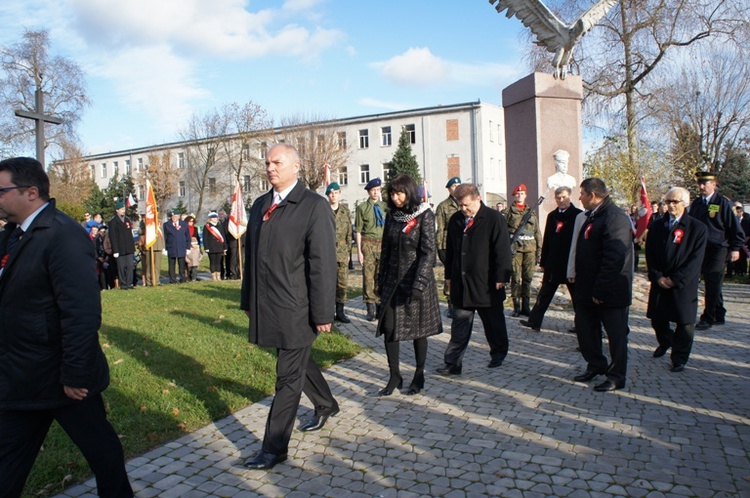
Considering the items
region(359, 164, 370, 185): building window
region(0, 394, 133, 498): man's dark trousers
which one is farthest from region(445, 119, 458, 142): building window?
region(0, 394, 133, 498): man's dark trousers

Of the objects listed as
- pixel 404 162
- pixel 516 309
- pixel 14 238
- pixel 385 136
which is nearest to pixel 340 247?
pixel 516 309

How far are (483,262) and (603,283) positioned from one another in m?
1.29

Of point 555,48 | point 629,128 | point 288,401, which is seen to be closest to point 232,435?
point 288,401

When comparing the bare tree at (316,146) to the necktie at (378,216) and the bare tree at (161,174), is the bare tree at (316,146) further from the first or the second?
the necktie at (378,216)

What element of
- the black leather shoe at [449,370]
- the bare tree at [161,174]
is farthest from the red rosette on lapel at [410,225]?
the bare tree at [161,174]

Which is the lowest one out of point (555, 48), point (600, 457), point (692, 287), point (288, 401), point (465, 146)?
point (600, 457)

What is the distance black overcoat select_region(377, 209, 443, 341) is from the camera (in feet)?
18.0

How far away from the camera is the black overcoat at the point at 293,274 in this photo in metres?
3.98

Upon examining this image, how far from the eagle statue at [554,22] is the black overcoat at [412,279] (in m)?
7.97

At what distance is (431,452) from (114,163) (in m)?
80.3

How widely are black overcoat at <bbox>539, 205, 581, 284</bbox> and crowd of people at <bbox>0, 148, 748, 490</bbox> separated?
3 centimetres

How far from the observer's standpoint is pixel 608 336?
5.76 m

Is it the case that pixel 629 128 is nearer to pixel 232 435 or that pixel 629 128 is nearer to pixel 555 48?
pixel 555 48

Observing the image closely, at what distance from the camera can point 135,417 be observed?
16.2 ft
